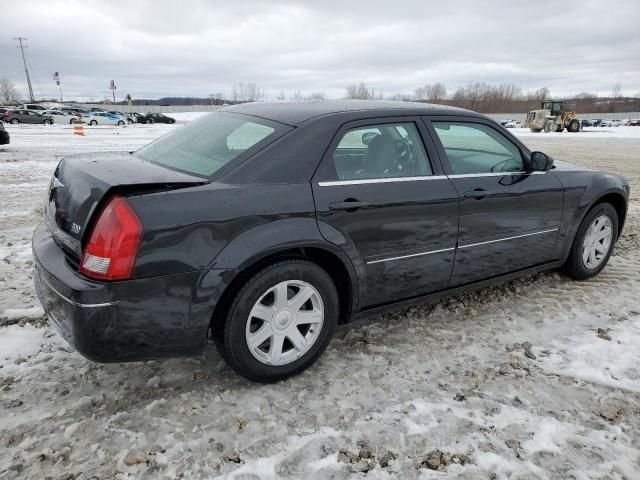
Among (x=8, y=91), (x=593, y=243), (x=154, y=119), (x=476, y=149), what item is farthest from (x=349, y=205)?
(x=8, y=91)

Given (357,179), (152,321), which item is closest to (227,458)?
(152,321)

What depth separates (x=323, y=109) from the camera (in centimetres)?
311

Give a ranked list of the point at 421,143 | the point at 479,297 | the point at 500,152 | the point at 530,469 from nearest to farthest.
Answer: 1. the point at 530,469
2. the point at 421,143
3. the point at 500,152
4. the point at 479,297

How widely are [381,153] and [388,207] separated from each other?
1.37 feet

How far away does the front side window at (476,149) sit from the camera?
3406 mm

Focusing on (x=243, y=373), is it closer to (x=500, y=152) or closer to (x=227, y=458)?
(x=227, y=458)

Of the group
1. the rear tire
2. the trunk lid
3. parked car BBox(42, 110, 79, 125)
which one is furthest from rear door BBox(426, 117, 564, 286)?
parked car BBox(42, 110, 79, 125)

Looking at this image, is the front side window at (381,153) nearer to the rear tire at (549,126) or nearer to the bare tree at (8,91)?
the rear tire at (549,126)

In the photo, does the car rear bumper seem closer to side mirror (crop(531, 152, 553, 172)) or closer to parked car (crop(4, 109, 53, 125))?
side mirror (crop(531, 152, 553, 172))

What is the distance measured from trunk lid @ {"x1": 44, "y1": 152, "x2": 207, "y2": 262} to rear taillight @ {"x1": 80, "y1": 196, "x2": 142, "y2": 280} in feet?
0.31

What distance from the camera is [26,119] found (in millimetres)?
36688

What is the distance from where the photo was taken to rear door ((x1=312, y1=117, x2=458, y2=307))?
281 centimetres

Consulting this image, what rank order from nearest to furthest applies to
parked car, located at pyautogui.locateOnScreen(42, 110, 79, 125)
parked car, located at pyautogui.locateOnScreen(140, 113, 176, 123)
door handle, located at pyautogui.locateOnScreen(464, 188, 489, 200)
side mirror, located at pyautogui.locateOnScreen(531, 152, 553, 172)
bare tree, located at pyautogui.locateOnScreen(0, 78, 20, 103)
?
door handle, located at pyautogui.locateOnScreen(464, 188, 489, 200) < side mirror, located at pyautogui.locateOnScreen(531, 152, 553, 172) < parked car, located at pyautogui.locateOnScreen(42, 110, 79, 125) < parked car, located at pyautogui.locateOnScreen(140, 113, 176, 123) < bare tree, located at pyautogui.locateOnScreen(0, 78, 20, 103)

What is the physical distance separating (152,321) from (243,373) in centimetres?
61
